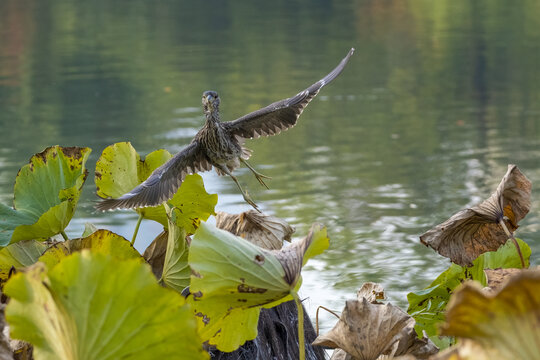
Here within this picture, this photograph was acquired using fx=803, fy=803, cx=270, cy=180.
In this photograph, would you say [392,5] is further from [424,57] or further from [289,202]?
[289,202]

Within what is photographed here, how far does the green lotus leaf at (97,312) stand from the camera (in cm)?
54

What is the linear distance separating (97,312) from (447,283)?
0.65 metres

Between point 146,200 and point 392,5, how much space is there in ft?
73.9

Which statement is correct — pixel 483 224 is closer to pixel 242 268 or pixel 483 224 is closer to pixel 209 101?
pixel 242 268

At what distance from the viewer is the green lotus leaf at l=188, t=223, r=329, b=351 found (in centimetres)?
71

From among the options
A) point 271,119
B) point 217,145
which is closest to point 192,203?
point 217,145

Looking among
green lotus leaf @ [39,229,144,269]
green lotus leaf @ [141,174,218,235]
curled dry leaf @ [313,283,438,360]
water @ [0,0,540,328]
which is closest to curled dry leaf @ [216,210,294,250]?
green lotus leaf @ [141,174,218,235]

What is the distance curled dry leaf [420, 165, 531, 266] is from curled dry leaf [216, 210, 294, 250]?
0.82 feet

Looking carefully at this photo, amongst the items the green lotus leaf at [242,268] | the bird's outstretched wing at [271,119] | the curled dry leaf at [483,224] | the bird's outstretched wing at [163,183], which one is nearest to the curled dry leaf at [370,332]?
the green lotus leaf at [242,268]

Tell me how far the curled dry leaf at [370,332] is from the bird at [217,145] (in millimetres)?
621

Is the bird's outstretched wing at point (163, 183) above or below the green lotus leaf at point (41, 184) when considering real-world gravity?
below

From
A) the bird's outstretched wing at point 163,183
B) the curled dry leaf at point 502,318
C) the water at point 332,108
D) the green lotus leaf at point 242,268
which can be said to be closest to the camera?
the curled dry leaf at point 502,318

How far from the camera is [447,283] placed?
43.1 inches

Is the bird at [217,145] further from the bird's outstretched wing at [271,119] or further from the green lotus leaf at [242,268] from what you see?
the green lotus leaf at [242,268]
